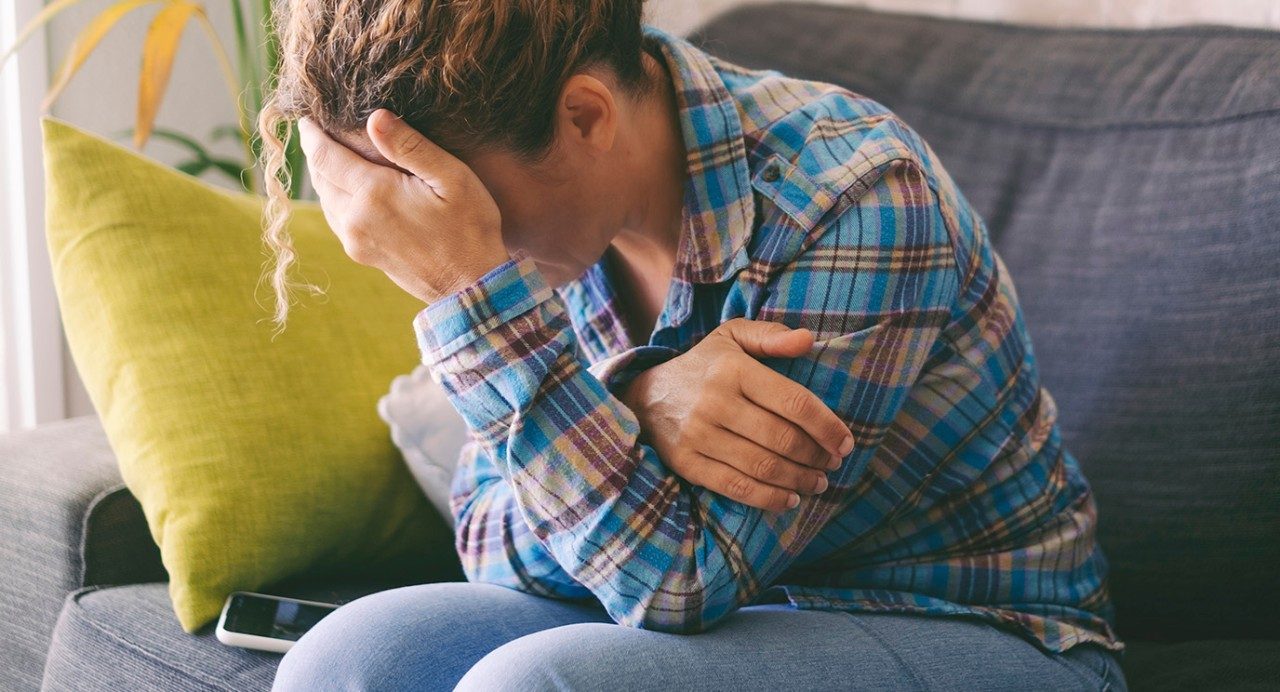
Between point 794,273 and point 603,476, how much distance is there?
0.20 meters

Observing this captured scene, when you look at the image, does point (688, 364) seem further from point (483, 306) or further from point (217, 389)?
point (217, 389)

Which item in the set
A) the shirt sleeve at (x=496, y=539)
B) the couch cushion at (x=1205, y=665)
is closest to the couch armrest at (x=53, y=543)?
the shirt sleeve at (x=496, y=539)

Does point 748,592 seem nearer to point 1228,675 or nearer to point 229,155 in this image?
point 1228,675

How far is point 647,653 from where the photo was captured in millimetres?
771

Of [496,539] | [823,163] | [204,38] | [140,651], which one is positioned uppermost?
[823,163]

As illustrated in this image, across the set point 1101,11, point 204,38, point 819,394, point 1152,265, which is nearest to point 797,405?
point 819,394

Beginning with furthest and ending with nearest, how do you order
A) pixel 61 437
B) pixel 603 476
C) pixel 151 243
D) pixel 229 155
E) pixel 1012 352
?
pixel 229 155, pixel 61 437, pixel 151 243, pixel 1012 352, pixel 603 476

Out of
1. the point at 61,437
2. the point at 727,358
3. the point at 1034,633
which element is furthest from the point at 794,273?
the point at 61,437

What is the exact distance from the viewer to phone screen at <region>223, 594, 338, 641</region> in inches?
39.1

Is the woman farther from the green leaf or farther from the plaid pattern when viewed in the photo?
the green leaf

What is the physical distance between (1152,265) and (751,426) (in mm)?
644

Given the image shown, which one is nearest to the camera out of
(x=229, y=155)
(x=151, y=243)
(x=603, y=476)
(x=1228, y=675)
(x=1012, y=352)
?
(x=603, y=476)

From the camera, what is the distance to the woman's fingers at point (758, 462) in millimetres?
818

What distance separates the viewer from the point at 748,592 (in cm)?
85
